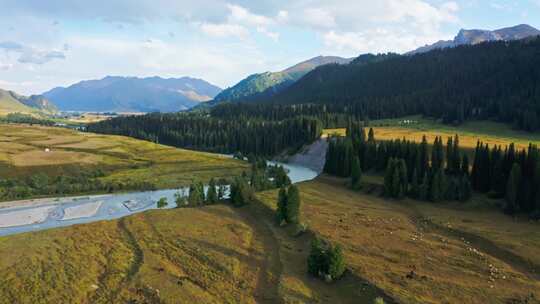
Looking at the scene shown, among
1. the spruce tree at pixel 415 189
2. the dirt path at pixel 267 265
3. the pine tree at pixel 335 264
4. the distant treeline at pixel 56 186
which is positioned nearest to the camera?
the dirt path at pixel 267 265

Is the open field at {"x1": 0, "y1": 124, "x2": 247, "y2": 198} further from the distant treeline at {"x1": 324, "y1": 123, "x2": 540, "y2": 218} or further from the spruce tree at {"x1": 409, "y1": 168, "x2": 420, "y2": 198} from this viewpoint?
the spruce tree at {"x1": 409, "y1": 168, "x2": 420, "y2": 198}

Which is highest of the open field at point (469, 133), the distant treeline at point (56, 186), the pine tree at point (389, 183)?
the open field at point (469, 133)

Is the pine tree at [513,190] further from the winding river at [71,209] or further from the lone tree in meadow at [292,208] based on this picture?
the winding river at [71,209]

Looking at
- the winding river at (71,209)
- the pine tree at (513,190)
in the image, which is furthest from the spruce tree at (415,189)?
the winding river at (71,209)

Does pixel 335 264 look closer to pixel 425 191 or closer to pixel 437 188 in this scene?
pixel 437 188

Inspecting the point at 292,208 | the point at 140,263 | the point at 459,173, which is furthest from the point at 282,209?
the point at 459,173
